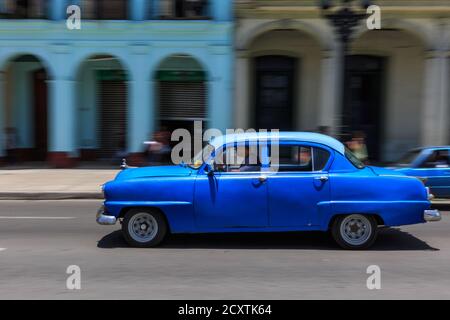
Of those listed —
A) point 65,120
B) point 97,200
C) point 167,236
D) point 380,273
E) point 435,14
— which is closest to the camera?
point 380,273

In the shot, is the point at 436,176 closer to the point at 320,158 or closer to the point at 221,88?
the point at 320,158

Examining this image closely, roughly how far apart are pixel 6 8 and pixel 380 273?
1656cm

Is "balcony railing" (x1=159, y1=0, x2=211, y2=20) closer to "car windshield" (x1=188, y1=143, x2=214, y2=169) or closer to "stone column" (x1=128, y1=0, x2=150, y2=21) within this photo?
"stone column" (x1=128, y1=0, x2=150, y2=21)

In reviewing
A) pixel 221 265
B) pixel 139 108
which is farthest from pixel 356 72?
pixel 221 265

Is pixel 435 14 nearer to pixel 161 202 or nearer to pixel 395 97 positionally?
pixel 395 97

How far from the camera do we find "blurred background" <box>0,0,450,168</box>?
17312 mm

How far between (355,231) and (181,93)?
1295 cm

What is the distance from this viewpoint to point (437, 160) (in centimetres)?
1140

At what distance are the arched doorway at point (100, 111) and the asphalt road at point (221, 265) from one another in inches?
434

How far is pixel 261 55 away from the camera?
1928 centimetres

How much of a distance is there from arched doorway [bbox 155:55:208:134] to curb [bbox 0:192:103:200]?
6.39 meters

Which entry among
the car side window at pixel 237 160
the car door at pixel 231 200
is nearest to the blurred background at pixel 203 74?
the car side window at pixel 237 160

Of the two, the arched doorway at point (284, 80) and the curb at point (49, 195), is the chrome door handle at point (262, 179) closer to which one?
the curb at point (49, 195)
